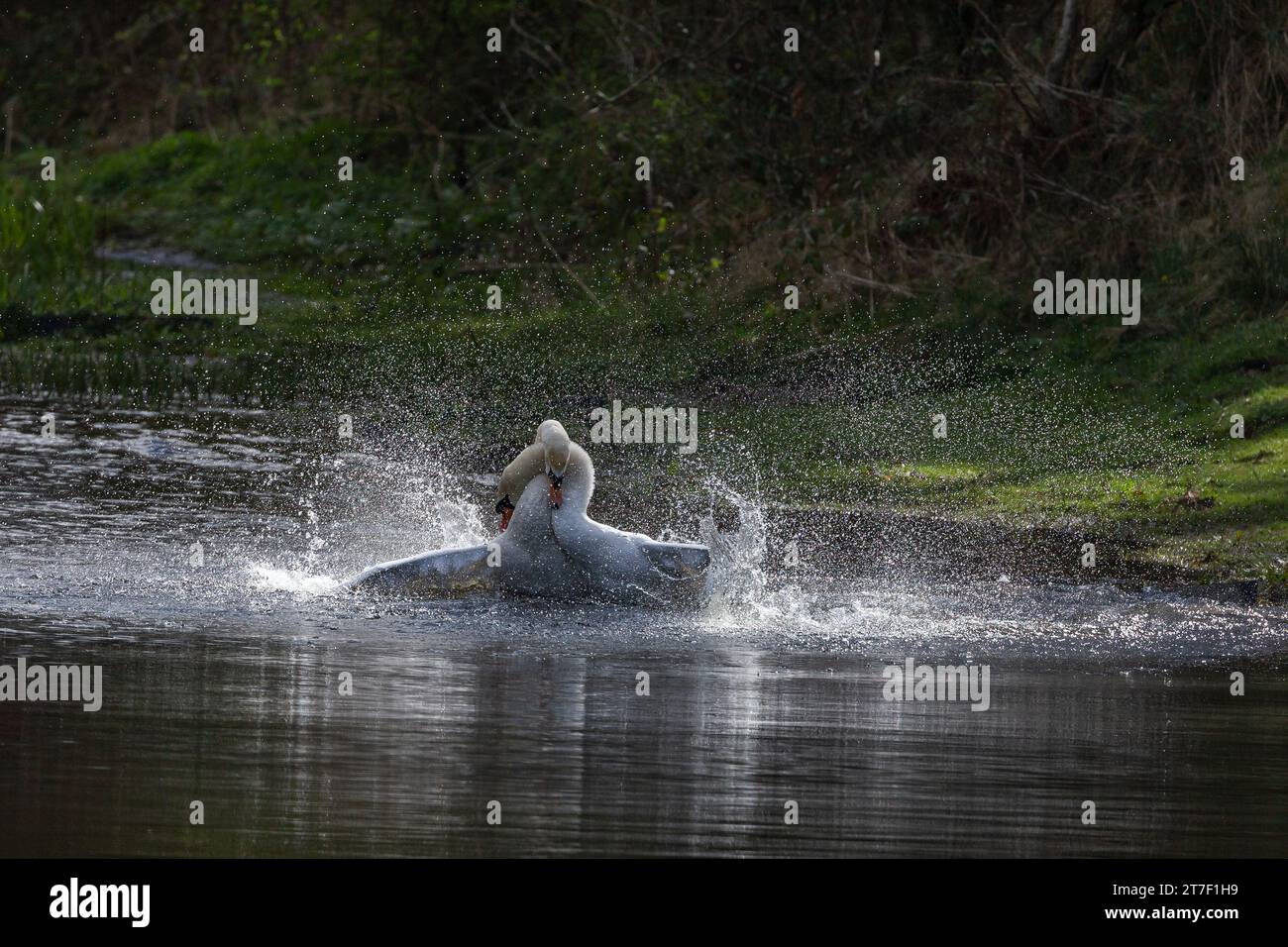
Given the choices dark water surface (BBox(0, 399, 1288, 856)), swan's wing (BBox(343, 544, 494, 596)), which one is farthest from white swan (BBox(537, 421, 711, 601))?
swan's wing (BBox(343, 544, 494, 596))

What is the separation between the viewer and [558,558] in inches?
463

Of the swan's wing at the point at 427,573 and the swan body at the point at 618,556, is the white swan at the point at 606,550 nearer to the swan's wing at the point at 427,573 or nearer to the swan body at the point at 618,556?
the swan body at the point at 618,556

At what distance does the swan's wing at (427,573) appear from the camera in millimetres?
11844

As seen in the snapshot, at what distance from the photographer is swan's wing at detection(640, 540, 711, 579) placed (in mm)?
11695

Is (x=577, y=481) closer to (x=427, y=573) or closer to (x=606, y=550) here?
(x=606, y=550)

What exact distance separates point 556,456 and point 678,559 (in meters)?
0.88

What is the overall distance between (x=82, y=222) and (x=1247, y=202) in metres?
13.4

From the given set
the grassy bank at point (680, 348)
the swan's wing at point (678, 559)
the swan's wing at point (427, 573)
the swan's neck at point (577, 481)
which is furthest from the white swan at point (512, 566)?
the grassy bank at point (680, 348)

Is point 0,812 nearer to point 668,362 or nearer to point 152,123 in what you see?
point 668,362

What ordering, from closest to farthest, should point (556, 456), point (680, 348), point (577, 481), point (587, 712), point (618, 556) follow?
point (587, 712) → point (556, 456) → point (618, 556) → point (577, 481) → point (680, 348)

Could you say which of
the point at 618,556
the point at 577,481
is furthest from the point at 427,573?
the point at 618,556

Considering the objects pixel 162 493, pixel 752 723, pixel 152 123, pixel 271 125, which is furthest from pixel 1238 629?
pixel 152 123

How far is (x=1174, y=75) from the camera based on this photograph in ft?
64.9

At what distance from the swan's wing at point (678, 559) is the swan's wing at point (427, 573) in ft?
3.02
